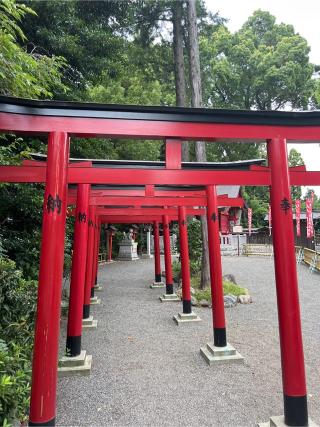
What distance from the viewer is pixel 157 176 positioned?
3586 mm

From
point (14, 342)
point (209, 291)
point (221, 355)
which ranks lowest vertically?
point (221, 355)

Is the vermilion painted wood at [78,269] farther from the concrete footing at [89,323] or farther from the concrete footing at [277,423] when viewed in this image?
the concrete footing at [277,423]

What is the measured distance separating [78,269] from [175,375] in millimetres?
2273

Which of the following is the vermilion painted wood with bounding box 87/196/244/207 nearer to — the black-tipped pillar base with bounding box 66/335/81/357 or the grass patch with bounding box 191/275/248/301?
the black-tipped pillar base with bounding box 66/335/81/357

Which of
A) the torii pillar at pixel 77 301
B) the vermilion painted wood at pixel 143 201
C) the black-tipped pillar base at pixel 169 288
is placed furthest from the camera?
the black-tipped pillar base at pixel 169 288

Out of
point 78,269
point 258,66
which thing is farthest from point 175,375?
point 258,66

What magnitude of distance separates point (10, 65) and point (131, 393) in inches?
186

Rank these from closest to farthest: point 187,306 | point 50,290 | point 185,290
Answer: point 50,290 → point 185,290 → point 187,306

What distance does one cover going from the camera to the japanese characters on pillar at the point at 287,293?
344 cm

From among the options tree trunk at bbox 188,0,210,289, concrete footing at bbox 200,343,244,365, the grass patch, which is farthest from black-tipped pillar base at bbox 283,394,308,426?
tree trunk at bbox 188,0,210,289

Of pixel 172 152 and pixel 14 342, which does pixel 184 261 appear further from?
pixel 172 152

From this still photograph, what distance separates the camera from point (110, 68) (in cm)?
1054

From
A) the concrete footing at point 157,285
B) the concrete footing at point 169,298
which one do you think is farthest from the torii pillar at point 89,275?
the concrete footing at point 157,285

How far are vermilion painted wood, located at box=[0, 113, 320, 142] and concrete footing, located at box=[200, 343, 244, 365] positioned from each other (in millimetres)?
3779
